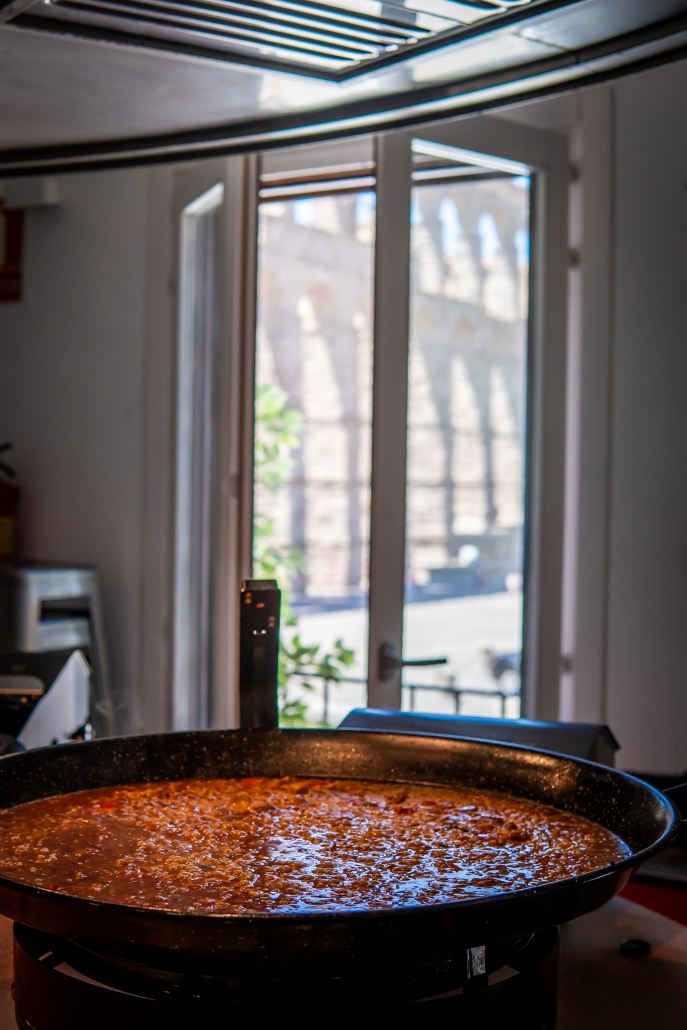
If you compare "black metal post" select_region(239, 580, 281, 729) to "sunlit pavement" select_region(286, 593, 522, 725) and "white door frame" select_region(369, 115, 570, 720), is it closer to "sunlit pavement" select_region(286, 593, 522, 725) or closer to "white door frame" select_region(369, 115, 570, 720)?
"white door frame" select_region(369, 115, 570, 720)

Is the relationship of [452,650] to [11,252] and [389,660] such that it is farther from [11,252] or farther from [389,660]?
[11,252]

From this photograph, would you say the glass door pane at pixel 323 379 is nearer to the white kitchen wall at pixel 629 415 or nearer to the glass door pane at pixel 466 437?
the glass door pane at pixel 466 437

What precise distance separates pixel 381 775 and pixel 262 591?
33 centimetres

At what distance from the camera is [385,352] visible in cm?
238

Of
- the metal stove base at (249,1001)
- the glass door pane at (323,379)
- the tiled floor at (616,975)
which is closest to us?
the metal stove base at (249,1001)

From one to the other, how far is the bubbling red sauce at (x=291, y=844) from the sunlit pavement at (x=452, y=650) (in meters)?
2.27

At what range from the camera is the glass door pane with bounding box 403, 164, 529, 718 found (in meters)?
3.16

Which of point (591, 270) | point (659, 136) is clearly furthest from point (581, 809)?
point (659, 136)

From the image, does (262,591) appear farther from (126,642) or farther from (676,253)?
(126,642)

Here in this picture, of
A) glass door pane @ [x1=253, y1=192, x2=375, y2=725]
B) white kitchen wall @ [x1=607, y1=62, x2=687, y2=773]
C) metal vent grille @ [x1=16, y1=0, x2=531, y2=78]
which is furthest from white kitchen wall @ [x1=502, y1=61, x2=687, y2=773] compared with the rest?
glass door pane @ [x1=253, y1=192, x2=375, y2=725]

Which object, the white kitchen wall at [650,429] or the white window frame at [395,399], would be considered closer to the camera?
the white window frame at [395,399]

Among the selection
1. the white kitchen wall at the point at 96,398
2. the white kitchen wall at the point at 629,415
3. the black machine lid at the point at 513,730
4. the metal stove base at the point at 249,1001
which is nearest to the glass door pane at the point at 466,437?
the white kitchen wall at the point at 629,415

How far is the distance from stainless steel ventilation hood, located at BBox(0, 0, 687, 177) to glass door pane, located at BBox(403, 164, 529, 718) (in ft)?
5.23

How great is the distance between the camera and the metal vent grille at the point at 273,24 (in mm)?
708
